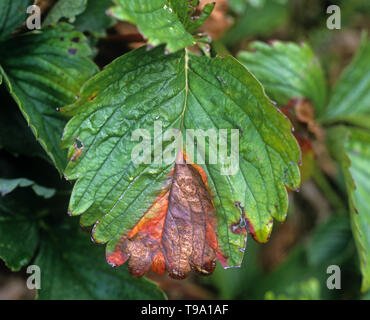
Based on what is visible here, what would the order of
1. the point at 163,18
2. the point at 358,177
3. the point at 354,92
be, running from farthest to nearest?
the point at 354,92 → the point at 358,177 → the point at 163,18

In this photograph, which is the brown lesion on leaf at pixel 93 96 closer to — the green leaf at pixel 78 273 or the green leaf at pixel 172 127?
the green leaf at pixel 172 127

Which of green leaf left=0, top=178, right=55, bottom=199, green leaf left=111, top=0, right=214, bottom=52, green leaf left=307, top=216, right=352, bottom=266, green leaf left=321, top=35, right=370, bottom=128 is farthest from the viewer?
green leaf left=307, top=216, right=352, bottom=266

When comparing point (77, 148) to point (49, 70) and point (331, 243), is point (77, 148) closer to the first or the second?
point (49, 70)

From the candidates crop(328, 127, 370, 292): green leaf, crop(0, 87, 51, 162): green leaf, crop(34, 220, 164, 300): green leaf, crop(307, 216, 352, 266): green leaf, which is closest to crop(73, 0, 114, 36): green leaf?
crop(0, 87, 51, 162): green leaf

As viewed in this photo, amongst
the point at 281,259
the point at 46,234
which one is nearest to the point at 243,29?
the point at 281,259

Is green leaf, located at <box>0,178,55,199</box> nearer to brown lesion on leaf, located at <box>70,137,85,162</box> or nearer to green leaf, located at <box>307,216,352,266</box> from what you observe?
brown lesion on leaf, located at <box>70,137,85,162</box>

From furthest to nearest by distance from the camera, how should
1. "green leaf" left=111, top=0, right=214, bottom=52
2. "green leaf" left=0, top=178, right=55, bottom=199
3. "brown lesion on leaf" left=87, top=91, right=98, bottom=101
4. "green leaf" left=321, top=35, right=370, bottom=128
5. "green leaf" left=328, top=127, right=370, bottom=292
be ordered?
"green leaf" left=321, top=35, right=370, bottom=128
"green leaf" left=328, top=127, right=370, bottom=292
"green leaf" left=0, top=178, right=55, bottom=199
"brown lesion on leaf" left=87, top=91, right=98, bottom=101
"green leaf" left=111, top=0, right=214, bottom=52

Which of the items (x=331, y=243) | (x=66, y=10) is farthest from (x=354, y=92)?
(x=66, y=10)
